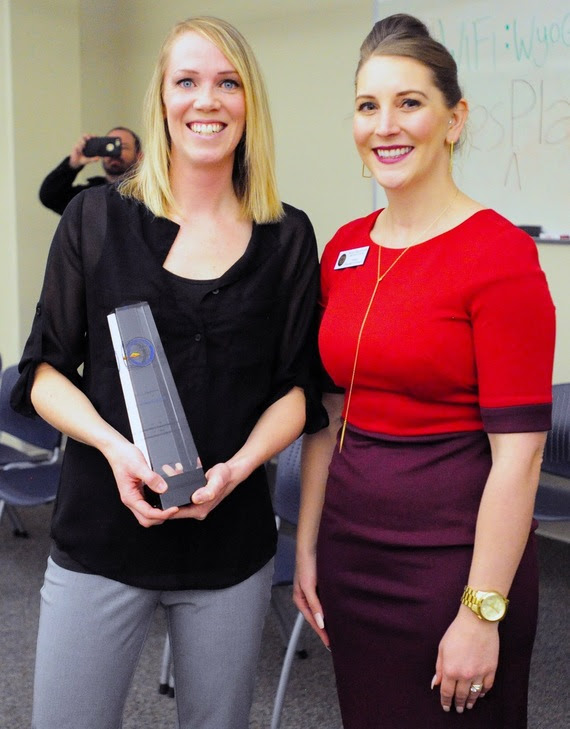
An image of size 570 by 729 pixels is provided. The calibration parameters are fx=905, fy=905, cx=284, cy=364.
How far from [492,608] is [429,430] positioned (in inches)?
11.0

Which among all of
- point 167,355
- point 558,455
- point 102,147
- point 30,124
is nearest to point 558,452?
point 558,455

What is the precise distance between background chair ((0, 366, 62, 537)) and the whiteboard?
7.48ft

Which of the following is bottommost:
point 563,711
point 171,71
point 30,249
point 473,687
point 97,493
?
point 563,711

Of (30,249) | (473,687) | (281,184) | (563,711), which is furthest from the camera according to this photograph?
(30,249)

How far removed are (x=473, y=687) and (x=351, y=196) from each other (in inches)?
152

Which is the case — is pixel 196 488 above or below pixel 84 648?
above

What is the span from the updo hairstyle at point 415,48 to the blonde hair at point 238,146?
200mm

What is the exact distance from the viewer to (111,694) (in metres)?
1.47

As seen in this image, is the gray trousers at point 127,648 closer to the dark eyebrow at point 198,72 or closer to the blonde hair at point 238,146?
the blonde hair at point 238,146

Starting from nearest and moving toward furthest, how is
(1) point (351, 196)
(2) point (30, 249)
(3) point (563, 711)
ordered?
(3) point (563, 711), (1) point (351, 196), (2) point (30, 249)

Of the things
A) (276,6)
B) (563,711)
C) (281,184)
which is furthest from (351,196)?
(563,711)

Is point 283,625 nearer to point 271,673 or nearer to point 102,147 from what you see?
point 271,673

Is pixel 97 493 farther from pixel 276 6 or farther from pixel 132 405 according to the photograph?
pixel 276 6

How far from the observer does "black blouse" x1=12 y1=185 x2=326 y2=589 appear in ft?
4.83
